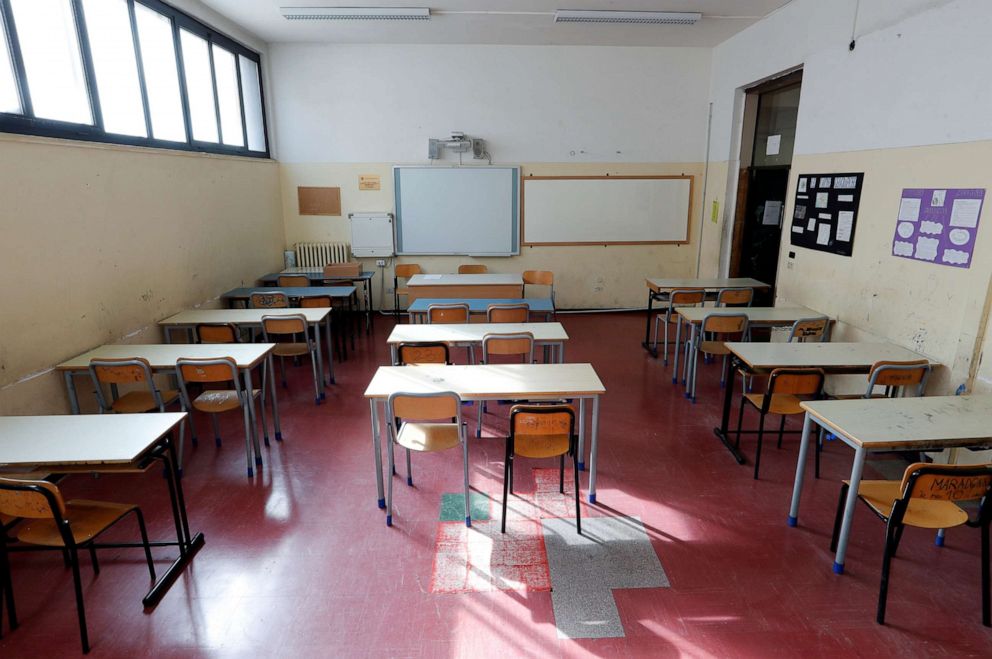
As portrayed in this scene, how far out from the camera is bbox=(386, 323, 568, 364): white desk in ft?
14.1

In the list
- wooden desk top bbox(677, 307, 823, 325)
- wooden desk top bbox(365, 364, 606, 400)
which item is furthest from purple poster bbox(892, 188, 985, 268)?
wooden desk top bbox(365, 364, 606, 400)

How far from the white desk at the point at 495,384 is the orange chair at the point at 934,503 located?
137 centimetres

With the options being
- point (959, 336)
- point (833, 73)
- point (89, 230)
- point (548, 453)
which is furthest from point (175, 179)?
point (959, 336)

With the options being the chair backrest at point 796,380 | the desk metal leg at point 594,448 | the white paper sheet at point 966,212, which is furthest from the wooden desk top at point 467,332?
the white paper sheet at point 966,212

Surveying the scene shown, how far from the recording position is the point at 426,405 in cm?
299

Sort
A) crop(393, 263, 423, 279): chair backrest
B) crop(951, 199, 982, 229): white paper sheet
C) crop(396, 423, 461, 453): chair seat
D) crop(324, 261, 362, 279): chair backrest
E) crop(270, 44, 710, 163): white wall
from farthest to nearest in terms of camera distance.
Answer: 1. crop(393, 263, 423, 279): chair backrest
2. crop(270, 44, 710, 163): white wall
3. crop(324, 261, 362, 279): chair backrest
4. crop(951, 199, 982, 229): white paper sheet
5. crop(396, 423, 461, 453): chair seat

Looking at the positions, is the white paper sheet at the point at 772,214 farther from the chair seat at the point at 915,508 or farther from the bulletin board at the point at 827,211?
the chair seat at the point at 915,508

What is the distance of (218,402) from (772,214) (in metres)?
6.11

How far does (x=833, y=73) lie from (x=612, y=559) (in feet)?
15.0

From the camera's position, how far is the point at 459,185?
7766 millimetres

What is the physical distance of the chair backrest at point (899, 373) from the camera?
11.5 feet

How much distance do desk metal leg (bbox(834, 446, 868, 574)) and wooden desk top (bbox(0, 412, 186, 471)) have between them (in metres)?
3.28

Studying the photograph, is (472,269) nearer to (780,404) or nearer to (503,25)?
(503,25)

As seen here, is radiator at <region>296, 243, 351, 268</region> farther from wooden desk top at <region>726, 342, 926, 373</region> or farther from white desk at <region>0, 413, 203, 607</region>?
wooden desk top at <region>726, 342, 926, 373</region>
